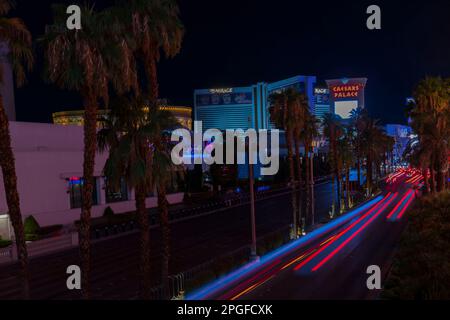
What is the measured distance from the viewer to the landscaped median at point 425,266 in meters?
14.1

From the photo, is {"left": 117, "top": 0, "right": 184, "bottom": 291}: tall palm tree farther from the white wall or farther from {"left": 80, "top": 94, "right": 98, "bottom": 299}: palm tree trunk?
the white wall

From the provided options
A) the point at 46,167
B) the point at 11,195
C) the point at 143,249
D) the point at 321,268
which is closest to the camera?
the point at 11,195

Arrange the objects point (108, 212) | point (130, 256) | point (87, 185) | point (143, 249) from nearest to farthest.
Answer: point (87, 185) < point (143, 249) < point (130, 256) < point (108, 212)

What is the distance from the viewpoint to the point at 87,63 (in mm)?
15391

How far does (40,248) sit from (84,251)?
54.7 ft

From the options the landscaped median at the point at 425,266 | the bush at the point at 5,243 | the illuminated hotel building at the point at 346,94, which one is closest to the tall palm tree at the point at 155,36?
the landscaped median at the point at 425,266

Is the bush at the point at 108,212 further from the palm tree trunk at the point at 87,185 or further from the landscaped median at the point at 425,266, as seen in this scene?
the landscaped median at the point at 425,266

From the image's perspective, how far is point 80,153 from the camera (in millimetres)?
43281

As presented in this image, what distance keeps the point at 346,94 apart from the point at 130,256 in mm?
167716

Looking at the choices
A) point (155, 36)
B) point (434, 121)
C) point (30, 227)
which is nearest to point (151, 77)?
point (155, 36)

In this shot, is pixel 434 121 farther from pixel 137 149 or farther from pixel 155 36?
pixel 137 149

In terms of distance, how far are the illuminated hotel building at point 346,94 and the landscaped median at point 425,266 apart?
16244cm

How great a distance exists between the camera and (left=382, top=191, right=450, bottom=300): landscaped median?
14.1 meters
